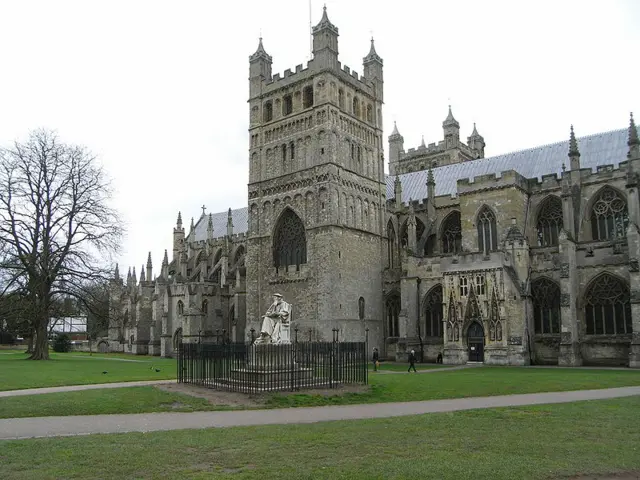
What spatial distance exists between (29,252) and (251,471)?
111 feet

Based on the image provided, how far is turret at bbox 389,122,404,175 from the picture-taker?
227 ft

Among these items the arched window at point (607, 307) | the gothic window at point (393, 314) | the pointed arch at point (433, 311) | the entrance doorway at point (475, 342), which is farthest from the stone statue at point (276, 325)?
the gothic window at point (393, 314)

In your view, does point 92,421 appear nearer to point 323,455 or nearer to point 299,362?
point 323,455

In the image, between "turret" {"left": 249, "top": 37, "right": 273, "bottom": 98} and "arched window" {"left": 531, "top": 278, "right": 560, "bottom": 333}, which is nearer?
"arched window" {"left": 531, "top": 278, "right": 560, "bottom": 333}

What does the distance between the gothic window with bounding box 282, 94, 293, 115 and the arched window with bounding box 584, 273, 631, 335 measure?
25069 mm

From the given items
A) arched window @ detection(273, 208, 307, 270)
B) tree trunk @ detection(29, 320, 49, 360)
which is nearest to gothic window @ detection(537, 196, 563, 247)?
arched window @ detection(273, 208, 307, 270)

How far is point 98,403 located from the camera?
53.3ft

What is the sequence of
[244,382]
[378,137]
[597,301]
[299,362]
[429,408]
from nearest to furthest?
[429,408]
[244,382]
[299,362]
[597,301]
[378,137]

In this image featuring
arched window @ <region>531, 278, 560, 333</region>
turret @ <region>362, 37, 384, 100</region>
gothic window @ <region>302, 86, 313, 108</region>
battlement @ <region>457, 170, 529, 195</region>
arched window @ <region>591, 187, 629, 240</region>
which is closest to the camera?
arched window @ <region>531, 278, 560, 333</region>

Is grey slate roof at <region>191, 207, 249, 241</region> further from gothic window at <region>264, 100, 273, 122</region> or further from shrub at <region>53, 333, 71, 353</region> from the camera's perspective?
gothic window at <region>264, 100, 273, 122</region>

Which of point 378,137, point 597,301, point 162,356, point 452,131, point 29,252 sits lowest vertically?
point 162,356

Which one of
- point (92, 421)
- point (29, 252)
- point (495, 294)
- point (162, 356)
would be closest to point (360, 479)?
point (92, 421)

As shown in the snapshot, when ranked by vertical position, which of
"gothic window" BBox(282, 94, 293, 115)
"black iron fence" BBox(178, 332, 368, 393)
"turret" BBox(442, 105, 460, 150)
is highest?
"turret" BBox(442, 105, 460, 150)

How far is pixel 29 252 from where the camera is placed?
3769cm
